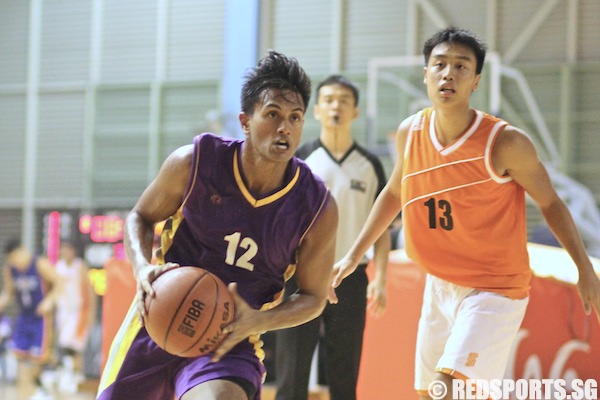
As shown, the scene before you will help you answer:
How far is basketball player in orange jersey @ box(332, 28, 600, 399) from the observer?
13.1 ft

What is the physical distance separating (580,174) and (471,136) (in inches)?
461

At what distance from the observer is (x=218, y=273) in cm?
346

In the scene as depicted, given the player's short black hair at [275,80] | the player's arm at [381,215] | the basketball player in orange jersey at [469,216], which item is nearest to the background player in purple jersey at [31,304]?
the player's arm at [381,215]

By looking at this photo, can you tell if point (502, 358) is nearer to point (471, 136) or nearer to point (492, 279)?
point (492, 279)

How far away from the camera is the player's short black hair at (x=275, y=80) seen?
346 centimetres

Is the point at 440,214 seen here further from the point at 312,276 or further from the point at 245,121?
the point at 245,121

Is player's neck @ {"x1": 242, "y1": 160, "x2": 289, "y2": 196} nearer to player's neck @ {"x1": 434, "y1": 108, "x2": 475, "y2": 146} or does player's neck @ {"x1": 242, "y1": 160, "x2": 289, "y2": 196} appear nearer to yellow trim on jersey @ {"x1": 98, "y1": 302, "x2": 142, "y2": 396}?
yellow trim on jersey @ {"x1": 98, "y1": 302, "x2": 142, "y2": 396}

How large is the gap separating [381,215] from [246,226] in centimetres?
119

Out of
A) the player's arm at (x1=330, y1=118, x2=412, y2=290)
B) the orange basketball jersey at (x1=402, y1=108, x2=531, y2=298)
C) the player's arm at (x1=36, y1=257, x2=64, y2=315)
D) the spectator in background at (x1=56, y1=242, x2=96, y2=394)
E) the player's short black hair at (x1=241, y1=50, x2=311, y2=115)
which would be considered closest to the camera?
the player's short black hair at (x1=241, y1=50, x2=311, y2=115)

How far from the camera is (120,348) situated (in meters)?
3.40

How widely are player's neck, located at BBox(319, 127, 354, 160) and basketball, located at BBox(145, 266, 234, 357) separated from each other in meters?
2.30

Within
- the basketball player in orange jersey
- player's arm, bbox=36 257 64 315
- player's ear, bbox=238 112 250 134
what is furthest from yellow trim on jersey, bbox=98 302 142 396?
player's arm, bbox=36 257 64 315

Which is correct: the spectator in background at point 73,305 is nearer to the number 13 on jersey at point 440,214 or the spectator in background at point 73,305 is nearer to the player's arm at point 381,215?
the player's arm at point 381,215

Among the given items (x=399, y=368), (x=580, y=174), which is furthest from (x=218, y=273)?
(x=580, y=174)
